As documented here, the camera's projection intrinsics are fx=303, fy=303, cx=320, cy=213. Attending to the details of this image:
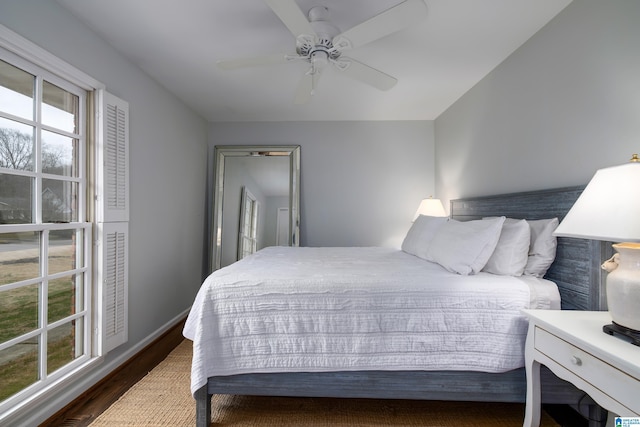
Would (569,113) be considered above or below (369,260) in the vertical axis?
above

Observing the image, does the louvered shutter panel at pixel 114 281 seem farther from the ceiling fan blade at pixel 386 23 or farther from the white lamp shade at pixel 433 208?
the white lamp shade at pixel 433 208

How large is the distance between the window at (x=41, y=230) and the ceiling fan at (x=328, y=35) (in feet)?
3.35

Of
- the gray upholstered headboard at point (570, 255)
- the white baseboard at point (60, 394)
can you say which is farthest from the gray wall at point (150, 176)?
the gray upholstered headboard at point (570, 255)

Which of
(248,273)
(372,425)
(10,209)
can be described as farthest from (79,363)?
(372,425)

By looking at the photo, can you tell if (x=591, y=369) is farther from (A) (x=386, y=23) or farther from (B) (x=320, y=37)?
(B) (x=320, y=37)

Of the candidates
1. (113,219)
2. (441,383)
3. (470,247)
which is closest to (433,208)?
(470,247)

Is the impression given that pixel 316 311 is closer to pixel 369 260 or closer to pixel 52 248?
pixel 369 260

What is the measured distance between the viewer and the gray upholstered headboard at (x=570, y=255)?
59.1 inches

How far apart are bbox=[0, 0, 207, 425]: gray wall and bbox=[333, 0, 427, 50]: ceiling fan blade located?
1593 millimetres

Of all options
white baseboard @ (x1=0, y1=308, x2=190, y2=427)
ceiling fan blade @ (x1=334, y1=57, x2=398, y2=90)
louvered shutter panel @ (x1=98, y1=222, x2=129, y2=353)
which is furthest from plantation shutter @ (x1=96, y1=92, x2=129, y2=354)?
ceiling fan blade @ (x1=334, y1=57, x2=398, y2=90)

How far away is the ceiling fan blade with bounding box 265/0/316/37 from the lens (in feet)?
4.60

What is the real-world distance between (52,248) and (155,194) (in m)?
1.06

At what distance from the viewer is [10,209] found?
5.00 ft

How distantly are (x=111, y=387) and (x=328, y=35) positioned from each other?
8.62ft
